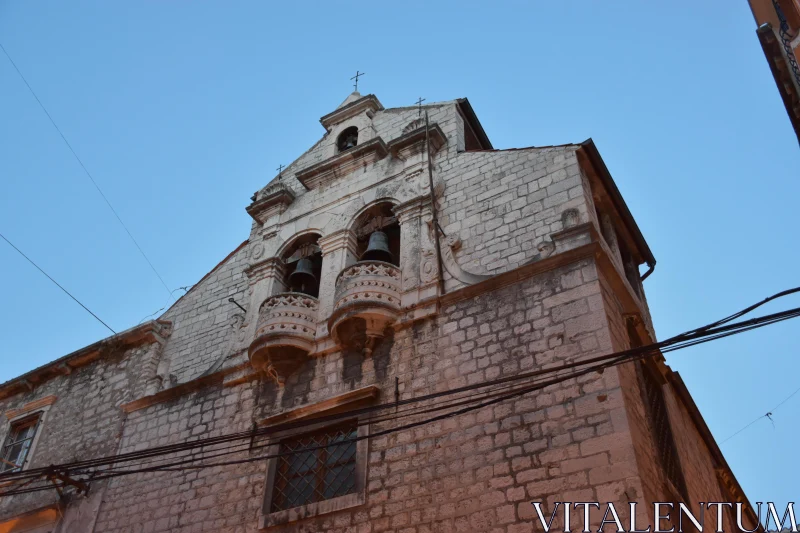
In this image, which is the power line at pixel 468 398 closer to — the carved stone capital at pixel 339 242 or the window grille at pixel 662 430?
the window grille at pixel 662 430

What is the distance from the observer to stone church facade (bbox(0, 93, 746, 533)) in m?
7.92

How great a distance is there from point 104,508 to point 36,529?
1650mm

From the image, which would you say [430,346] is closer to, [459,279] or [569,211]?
[459,279]

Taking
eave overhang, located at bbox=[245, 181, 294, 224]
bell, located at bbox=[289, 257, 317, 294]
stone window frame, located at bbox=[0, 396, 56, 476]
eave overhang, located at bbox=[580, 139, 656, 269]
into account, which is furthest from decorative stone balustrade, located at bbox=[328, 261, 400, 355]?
stone window frame, located at bbox=[0, 396, 56, 476]

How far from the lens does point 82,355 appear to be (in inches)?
539

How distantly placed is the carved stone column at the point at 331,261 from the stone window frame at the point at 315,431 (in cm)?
142

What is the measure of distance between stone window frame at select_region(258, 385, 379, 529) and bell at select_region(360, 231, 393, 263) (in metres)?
2.43

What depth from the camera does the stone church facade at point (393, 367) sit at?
792 cm

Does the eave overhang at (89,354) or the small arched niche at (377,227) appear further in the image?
the eave overhang at (89,354)

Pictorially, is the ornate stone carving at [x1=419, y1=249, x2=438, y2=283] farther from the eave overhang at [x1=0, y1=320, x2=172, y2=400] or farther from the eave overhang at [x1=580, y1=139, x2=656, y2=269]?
the eave overhang at [x1=0, y1=320, x2=172, y2=400]

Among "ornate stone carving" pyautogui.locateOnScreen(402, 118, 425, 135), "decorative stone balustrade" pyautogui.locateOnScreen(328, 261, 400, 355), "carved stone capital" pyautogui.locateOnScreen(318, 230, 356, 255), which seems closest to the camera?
"decorative stone balustrade" pyautogui.locateOnScreen(328, 261, 400, 355)

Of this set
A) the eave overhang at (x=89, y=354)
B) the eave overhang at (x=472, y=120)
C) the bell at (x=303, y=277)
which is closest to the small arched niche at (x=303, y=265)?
the bell at (x=303, y=277)

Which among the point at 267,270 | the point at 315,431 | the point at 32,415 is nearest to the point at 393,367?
the point at 315,431

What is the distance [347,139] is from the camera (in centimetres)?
1454
